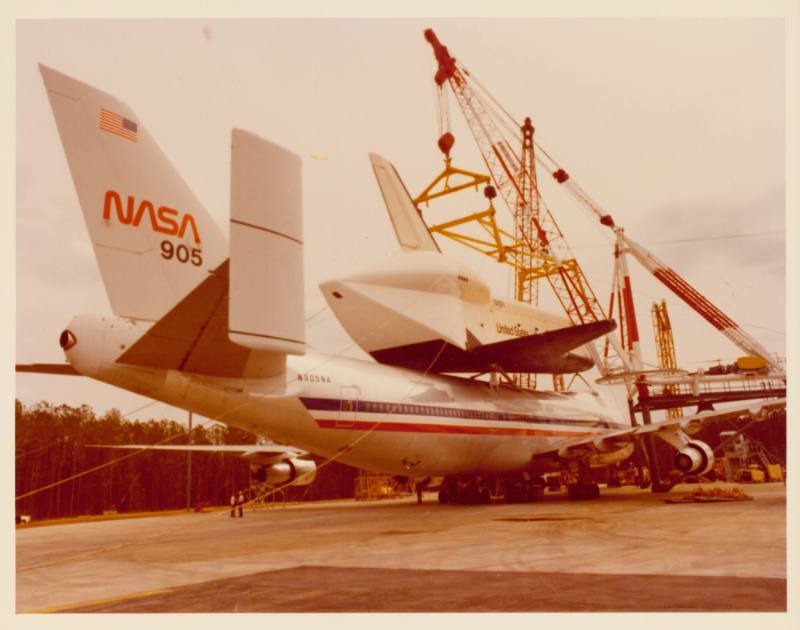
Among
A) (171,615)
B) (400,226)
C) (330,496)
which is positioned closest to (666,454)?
(330,496)

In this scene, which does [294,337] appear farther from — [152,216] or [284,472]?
[284,472]

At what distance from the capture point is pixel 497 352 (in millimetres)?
25141

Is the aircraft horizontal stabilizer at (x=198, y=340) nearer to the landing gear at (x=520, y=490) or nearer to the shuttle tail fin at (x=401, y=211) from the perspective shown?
the shuttle tail fin at (x=401, y=211)

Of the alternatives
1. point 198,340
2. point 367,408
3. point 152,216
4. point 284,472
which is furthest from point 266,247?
point 284,472

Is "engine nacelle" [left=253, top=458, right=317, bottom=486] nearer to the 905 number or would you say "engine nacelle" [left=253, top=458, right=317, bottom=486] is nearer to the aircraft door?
the aircraft door

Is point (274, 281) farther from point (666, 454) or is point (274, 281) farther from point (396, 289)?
point (666, 454)

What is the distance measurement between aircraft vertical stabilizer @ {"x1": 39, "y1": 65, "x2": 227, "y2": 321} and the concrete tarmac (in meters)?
5.33

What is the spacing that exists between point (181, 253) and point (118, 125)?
9.38 feet

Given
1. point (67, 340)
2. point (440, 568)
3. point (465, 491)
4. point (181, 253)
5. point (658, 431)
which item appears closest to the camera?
point (440, 568)

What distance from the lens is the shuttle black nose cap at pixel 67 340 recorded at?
40.1ft

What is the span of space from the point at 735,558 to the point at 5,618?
1097 cm

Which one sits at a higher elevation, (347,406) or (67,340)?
(67,340)

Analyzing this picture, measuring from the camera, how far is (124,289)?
13.5 metres

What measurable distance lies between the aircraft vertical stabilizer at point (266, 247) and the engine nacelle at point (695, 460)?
17.3m
